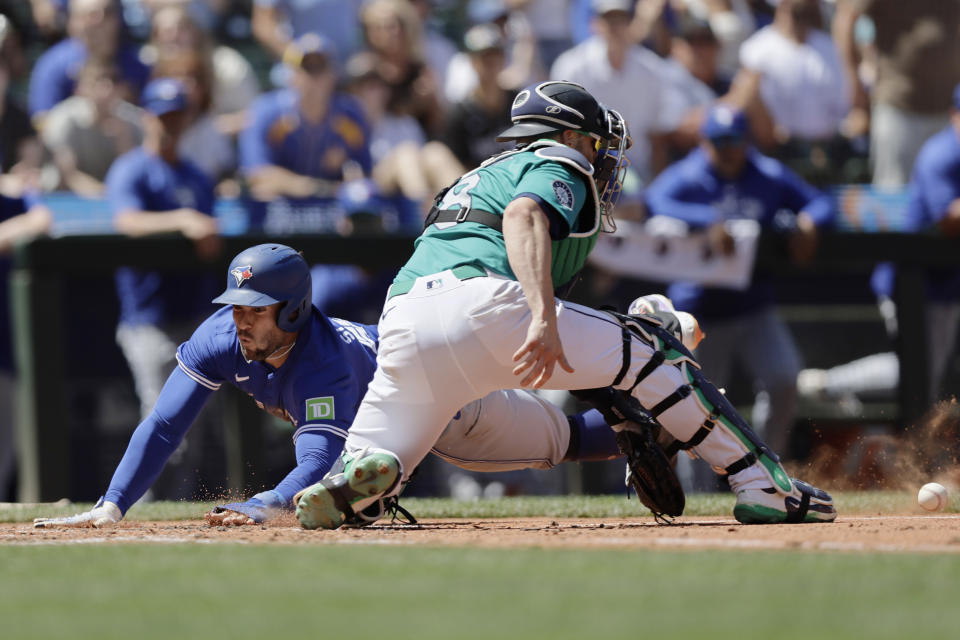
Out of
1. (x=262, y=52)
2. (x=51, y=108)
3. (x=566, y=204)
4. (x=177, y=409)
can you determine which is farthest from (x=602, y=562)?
(x=262, y=52)

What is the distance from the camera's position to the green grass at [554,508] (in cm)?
664

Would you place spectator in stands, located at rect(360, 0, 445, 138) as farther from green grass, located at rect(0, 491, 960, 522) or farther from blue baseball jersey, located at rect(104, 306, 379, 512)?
blue baseball jersey, located at rect(104, 306, 379, 512)

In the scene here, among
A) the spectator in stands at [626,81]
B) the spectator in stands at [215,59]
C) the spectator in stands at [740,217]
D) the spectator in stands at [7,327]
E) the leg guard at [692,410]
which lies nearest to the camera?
the leg guard at [692,410]

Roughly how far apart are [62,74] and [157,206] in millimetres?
1732

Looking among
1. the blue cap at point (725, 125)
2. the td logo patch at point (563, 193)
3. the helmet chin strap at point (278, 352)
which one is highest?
the blue cap at point (725, 125)

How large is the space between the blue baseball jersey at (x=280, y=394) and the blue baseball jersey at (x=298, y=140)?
357cm

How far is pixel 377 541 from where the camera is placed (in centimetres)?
494

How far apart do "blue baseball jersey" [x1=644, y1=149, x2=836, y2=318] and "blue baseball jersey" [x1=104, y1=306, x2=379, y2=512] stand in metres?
3.72

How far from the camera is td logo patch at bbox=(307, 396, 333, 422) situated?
5652 mm

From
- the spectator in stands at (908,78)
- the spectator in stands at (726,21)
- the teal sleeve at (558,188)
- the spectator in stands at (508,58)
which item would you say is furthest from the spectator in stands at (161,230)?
the spectator in stands at (908,78)

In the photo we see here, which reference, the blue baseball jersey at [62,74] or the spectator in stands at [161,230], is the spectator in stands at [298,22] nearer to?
the blue baseball jersey at [62,74]

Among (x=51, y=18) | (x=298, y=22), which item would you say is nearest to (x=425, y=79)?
Answer: (x=298, y=22)

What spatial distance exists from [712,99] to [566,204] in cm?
601

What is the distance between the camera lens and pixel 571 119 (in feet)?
17.9
